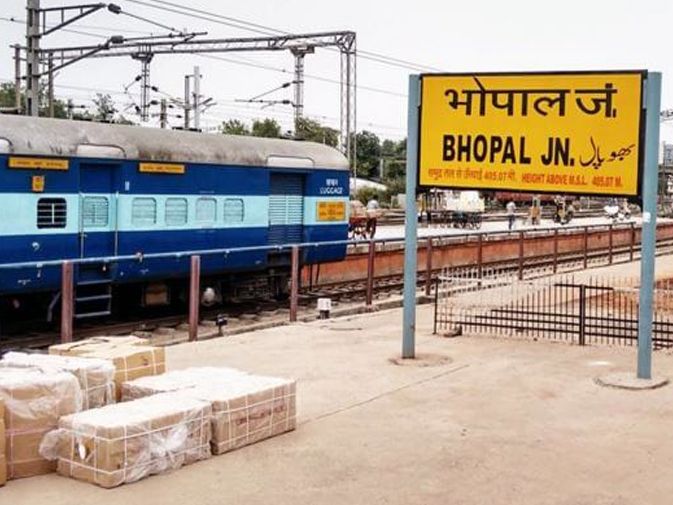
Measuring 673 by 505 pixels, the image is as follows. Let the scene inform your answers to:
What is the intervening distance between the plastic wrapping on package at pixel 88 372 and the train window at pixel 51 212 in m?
6.83

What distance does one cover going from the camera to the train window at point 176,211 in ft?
53.5

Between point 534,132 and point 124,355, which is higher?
point 534,132

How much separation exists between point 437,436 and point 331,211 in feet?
42.0

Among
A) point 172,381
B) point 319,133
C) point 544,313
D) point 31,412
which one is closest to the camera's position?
point 31,412

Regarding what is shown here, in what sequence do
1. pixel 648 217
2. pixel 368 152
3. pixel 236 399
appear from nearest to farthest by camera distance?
pixel 236 399 < pixel 648 217 < pixel 368 152

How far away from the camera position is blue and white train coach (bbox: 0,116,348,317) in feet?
45.8

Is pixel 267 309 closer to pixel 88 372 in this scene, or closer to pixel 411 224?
pixel 411 224

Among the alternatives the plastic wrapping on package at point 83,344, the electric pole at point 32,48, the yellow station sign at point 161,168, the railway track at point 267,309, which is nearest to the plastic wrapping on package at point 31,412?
the plastic wrapping on package at point 83,344

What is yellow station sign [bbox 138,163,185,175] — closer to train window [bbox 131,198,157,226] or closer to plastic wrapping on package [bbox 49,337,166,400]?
train window [bbox 131,198,157,226]

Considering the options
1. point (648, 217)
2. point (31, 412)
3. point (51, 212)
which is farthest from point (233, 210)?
point (31, 412)

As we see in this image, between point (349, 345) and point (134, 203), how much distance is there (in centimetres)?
522

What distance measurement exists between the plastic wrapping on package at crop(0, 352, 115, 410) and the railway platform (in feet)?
2.85

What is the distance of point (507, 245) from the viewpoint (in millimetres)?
28594

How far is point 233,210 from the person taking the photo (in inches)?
697
